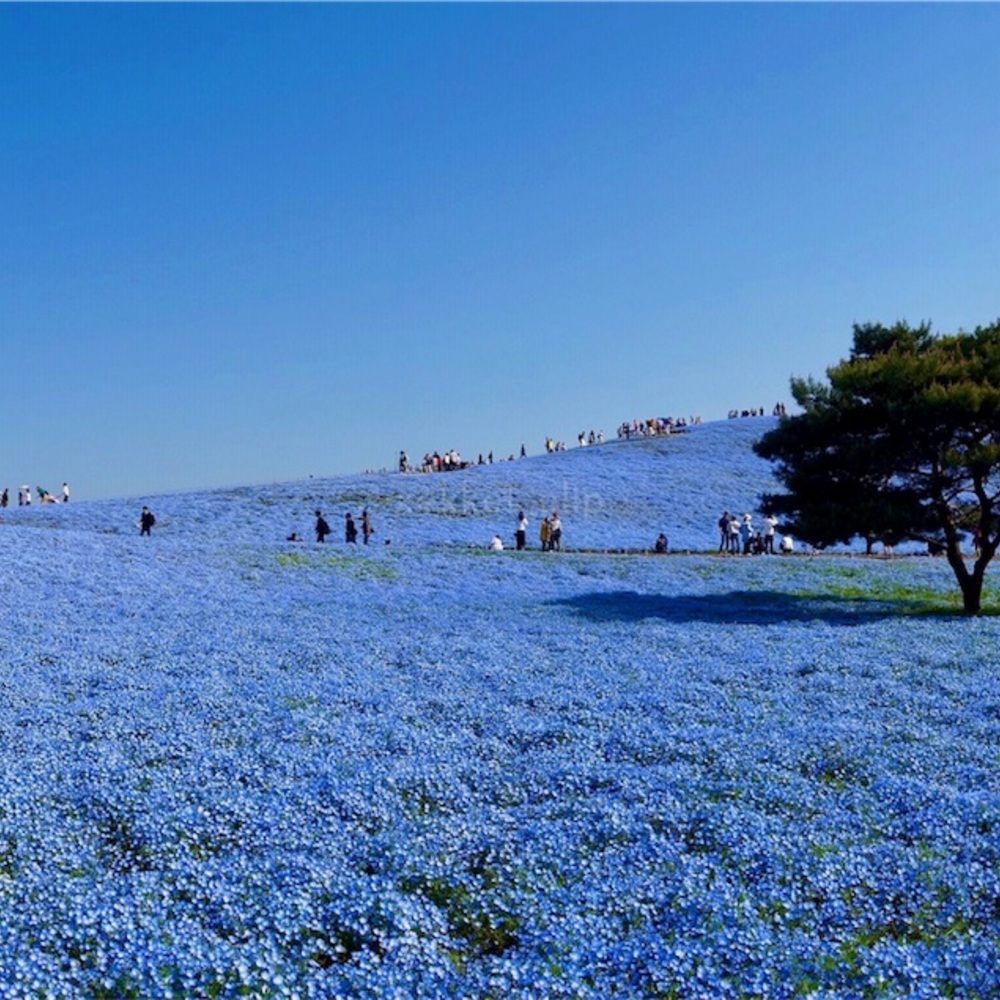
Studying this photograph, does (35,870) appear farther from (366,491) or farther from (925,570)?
(366,491)

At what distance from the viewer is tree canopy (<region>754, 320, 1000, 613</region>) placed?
23172mm

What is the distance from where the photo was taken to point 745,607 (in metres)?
24.5

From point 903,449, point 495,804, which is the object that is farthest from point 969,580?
point 495,804

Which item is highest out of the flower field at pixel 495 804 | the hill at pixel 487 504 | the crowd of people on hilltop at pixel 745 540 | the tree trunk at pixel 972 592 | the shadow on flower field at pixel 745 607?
the hill at pixel 487 504

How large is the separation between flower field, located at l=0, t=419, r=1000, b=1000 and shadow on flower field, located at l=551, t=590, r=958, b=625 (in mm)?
548

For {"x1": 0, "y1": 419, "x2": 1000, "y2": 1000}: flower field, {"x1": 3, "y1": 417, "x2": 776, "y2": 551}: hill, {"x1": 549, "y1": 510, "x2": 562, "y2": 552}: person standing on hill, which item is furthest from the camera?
{"x1": 3, "y1": 417, "x2": 776, "y2": 551}: hill

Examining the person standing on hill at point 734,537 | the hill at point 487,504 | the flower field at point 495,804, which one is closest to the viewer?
the flower field at point 495,804

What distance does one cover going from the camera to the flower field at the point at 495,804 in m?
5.82

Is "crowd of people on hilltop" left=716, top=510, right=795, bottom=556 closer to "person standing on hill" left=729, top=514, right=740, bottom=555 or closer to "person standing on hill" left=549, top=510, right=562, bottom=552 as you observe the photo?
"person standing on hill" left=729, top=514, right=740, bottom=555

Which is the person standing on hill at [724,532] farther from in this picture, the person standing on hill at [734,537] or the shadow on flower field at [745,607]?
the shadow on flower field at [745,607]

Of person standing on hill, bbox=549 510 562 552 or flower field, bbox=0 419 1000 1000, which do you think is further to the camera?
person standing on hill, bbox=549 510 562 552

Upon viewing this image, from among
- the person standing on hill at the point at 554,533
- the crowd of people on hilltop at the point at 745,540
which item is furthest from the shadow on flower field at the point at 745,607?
the crowd of people on hilltop at the point at 745,540

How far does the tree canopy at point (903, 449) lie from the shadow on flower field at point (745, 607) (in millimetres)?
→ 1757

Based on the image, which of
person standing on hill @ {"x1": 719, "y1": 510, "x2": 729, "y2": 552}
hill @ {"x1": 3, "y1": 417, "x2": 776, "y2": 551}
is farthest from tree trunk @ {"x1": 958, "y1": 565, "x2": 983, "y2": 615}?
hill @ {"x1": 3, "y1": 417, "x2": 776, "y2": 551}
